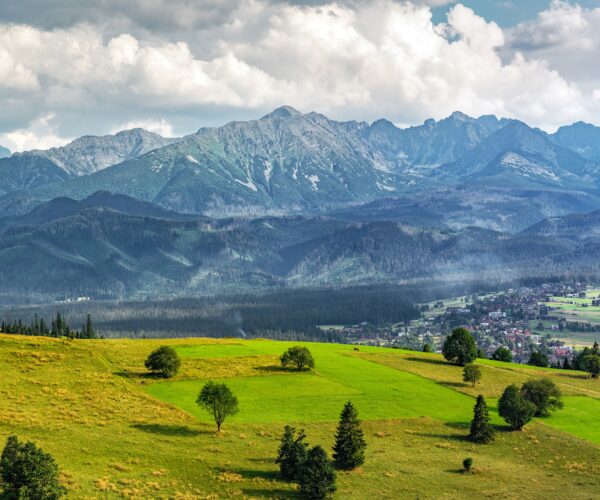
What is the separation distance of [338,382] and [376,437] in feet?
102

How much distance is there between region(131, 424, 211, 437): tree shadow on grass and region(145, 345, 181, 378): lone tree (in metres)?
27.3

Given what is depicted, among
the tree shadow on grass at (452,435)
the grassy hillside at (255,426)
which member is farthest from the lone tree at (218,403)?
the tree shadow on grass at (452,435)

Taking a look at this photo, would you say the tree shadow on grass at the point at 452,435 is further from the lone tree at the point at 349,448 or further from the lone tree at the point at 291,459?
the lone tree at the point at 291,459

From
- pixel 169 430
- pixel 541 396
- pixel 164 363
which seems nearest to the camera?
pixel 169 430

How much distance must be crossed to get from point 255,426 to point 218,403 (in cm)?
761

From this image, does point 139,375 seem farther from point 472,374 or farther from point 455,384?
point 472,374

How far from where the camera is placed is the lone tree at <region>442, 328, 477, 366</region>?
533 feet

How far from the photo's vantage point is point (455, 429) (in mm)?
105375

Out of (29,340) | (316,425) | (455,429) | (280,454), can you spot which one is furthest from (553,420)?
(29,340)

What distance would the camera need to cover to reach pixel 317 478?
246 ft

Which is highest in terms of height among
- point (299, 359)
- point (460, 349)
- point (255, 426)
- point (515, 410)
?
point (460, 349)

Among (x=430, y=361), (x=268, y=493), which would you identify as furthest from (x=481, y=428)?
(x=430, y=361)

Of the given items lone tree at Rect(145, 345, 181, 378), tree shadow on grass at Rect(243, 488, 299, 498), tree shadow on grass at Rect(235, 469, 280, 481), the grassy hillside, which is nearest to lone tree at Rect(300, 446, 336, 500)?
tree shadow on grass at Rect(243, 488, 299, 498)

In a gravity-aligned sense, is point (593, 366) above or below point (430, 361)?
below
